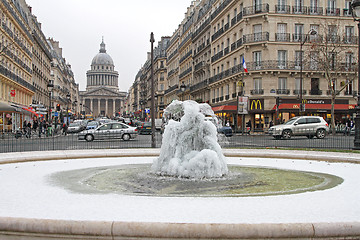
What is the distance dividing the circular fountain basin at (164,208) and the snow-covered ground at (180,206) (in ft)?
0.04

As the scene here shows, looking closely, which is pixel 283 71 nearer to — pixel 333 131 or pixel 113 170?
pixel 333 131

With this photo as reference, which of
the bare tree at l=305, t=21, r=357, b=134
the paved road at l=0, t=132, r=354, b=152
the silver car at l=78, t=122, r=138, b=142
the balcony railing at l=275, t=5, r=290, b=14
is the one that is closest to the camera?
the paved road at l=0, t=132, r=354, b=152

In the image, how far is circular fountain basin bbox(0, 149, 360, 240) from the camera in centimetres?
432

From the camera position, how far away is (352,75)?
41562mm

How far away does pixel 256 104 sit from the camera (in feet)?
132

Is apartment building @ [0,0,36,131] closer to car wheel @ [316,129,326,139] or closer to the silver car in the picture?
the silver car

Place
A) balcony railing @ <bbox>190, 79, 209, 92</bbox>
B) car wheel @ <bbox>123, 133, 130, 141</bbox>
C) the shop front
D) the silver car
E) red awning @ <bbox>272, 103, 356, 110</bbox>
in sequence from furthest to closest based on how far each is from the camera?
balcony railing @ <bbox>190, 79, 209, 92</bbox>
the shop front
red awning @ <bbox>272, 103, 356, 110</bbox>
car wheel @ <bbox>123, 133, 130, 141</bbox>
the silver car

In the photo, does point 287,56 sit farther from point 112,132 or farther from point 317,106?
point 112,132

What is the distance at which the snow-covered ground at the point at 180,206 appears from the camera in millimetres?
5250

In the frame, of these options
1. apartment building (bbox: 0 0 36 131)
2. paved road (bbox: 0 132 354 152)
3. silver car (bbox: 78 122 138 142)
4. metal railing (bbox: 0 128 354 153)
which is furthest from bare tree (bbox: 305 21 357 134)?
apartment building (bbox: 0 0 36 131)

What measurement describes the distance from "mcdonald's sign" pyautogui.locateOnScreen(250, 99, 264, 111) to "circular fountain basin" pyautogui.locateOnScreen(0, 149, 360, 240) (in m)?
28.3

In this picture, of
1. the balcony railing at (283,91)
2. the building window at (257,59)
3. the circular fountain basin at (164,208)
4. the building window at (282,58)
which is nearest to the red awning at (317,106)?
the balcony railing at (283,91)

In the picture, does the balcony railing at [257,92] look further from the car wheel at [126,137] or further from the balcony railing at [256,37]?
the car wheel at [126,137]

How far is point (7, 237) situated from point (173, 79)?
77335 mm
